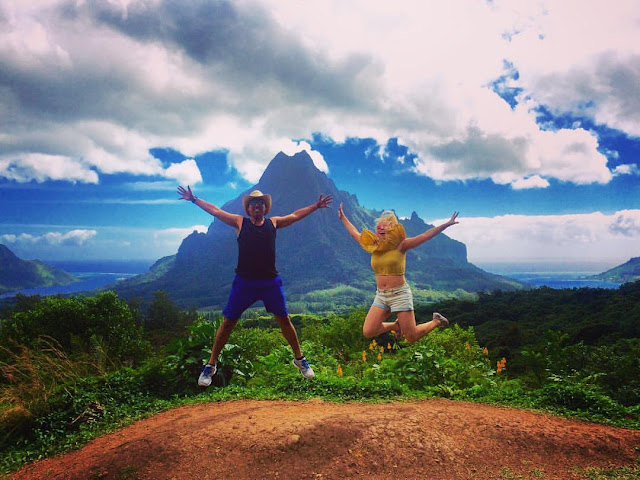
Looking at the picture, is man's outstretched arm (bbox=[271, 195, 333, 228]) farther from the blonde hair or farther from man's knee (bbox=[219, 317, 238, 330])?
man's knee (bbox=[219, 317, 238, 330])

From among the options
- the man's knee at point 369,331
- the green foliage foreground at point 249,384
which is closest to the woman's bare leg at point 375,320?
the man's knee at point 369,331

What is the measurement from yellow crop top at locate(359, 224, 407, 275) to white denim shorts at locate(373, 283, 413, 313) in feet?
0.91

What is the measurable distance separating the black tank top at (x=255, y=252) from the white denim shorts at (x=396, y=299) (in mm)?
1927

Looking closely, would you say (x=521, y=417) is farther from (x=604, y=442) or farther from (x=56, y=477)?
(x=56, y=477)

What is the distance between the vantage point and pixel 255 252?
5.71 metres

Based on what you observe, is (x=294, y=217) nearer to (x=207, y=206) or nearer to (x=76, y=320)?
(x=207, y=206)

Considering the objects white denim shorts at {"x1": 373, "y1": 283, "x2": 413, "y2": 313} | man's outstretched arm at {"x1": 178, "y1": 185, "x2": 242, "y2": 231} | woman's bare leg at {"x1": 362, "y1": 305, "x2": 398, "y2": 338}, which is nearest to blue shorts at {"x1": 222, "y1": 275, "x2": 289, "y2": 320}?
man's outstretched arm at {"x1": 178, "y1": 185, "x2": 242, "y2": 231}

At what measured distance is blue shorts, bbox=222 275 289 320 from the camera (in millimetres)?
5766

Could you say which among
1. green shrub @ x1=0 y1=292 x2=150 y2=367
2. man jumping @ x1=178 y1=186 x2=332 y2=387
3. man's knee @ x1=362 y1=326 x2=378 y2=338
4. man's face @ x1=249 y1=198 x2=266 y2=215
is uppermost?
man's face @ x1=249 y1=198 x2=266 y2=215

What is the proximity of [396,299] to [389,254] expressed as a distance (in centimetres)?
73

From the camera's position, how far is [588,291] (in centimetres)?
3647

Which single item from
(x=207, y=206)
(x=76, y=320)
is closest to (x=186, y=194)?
(x=207, y=206)

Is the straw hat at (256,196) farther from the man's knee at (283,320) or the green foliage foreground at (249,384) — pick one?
the green foliage foreground at (249,384)

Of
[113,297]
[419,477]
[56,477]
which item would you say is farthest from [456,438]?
[113,297]
